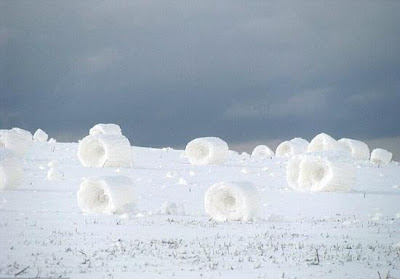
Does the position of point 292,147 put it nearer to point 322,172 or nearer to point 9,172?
point 322,172

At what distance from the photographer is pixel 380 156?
51.9m

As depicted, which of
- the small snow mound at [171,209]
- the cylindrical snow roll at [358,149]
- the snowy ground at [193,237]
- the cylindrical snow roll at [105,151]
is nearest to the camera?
the snowy ground at [193,237]

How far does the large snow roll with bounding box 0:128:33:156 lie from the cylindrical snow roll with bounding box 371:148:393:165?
85.0ft

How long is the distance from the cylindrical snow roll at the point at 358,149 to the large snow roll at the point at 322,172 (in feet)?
61.1

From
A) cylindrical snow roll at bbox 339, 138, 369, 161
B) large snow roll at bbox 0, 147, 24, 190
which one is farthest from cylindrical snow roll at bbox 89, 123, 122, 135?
large snow roll at bbox 0, 147, 24, 190

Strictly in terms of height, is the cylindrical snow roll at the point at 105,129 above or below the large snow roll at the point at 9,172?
above

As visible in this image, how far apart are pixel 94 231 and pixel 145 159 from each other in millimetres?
24689

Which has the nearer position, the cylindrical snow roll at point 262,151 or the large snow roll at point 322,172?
the large snow roll at point 322,172

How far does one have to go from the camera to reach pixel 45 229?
17.3 metres

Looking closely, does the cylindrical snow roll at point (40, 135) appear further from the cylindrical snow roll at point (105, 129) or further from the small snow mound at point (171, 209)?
the small snow mound at point (171, 209)

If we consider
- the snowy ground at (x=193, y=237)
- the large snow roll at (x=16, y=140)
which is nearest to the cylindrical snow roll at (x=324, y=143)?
the snowy ground at (x=193, y=237)

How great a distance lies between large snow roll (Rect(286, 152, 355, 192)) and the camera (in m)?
30.5

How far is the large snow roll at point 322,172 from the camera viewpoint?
1200 inches

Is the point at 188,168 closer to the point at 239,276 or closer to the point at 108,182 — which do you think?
the point at 108,182
